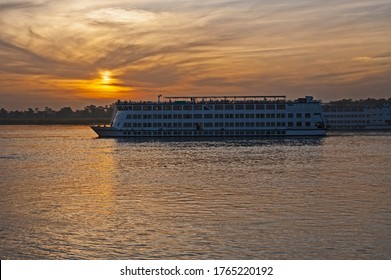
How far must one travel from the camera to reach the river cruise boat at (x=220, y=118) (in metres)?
101

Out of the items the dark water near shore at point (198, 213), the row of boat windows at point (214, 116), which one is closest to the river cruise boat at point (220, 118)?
the row of boat windows at point (214, 116)

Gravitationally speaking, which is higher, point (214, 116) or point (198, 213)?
point (214, 116)

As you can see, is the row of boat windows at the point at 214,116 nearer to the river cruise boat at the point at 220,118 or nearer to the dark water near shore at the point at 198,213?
the river cruise boat at the point at 220,118

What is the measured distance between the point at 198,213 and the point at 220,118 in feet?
258

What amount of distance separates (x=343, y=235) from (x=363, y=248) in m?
1.76

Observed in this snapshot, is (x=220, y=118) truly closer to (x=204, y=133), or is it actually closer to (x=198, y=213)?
(x=204, y=133)

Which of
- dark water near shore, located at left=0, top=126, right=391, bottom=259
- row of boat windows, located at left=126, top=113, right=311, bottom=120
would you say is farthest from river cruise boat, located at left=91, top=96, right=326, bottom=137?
dark water near shore, located at left=0, top=126, right=391, bottom=259

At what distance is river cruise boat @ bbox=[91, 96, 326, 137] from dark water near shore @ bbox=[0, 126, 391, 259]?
2187 inches

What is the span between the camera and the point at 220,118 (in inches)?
4050

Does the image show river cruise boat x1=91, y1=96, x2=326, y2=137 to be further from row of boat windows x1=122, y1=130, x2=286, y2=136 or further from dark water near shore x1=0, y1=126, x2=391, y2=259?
dark water near shore x1=0, y1=126, x2=391, y2=259

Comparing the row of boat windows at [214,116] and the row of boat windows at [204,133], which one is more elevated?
the row of boat windows at [214,116]

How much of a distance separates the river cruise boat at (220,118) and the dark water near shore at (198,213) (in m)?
55.6

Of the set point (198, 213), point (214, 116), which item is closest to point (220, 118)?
point (214, 116)
